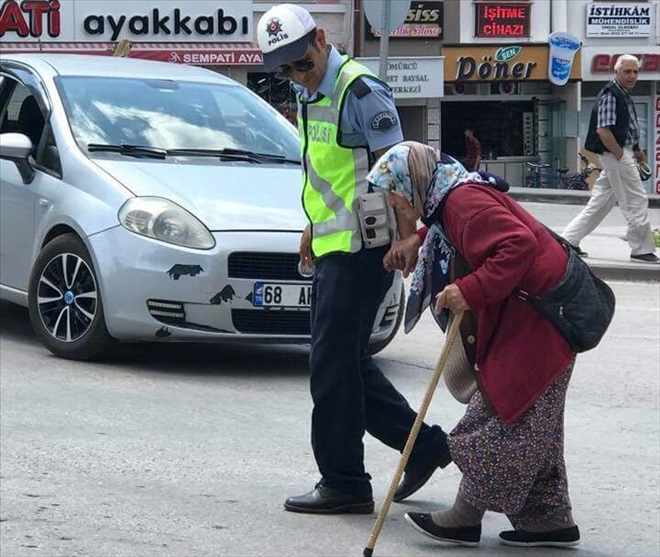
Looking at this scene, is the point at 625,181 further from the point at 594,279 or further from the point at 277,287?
the point at 594,279

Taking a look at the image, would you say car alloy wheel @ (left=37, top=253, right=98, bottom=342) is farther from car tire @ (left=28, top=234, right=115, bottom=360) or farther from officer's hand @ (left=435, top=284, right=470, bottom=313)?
officer's hand @ (left=435, top=284, right=470, bottom=313)

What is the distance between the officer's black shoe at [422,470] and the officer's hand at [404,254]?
34.2 inches

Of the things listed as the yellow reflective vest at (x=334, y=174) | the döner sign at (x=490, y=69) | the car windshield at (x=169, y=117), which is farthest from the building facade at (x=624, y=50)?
the yellow reflective vest at (x=334, y=174)

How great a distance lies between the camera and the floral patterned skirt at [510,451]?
487 cm

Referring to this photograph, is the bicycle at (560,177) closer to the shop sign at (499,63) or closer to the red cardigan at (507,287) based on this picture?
the shop sign at (499,63)

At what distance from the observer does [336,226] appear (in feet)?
17.7

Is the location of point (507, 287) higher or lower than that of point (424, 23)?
lower

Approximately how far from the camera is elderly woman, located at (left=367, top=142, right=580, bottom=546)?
15.5 ft

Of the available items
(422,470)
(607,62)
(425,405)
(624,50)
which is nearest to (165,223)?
(422,470)

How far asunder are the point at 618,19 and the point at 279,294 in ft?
108

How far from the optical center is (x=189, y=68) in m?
10.1

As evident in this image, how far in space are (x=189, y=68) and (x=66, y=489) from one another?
15.5ft

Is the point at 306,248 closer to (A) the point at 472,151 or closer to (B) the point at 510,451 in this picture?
(B) the point at 510,451

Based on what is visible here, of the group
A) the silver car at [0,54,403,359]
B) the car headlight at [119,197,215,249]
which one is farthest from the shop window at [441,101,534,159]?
the car headlight at [119,197,215,249]
